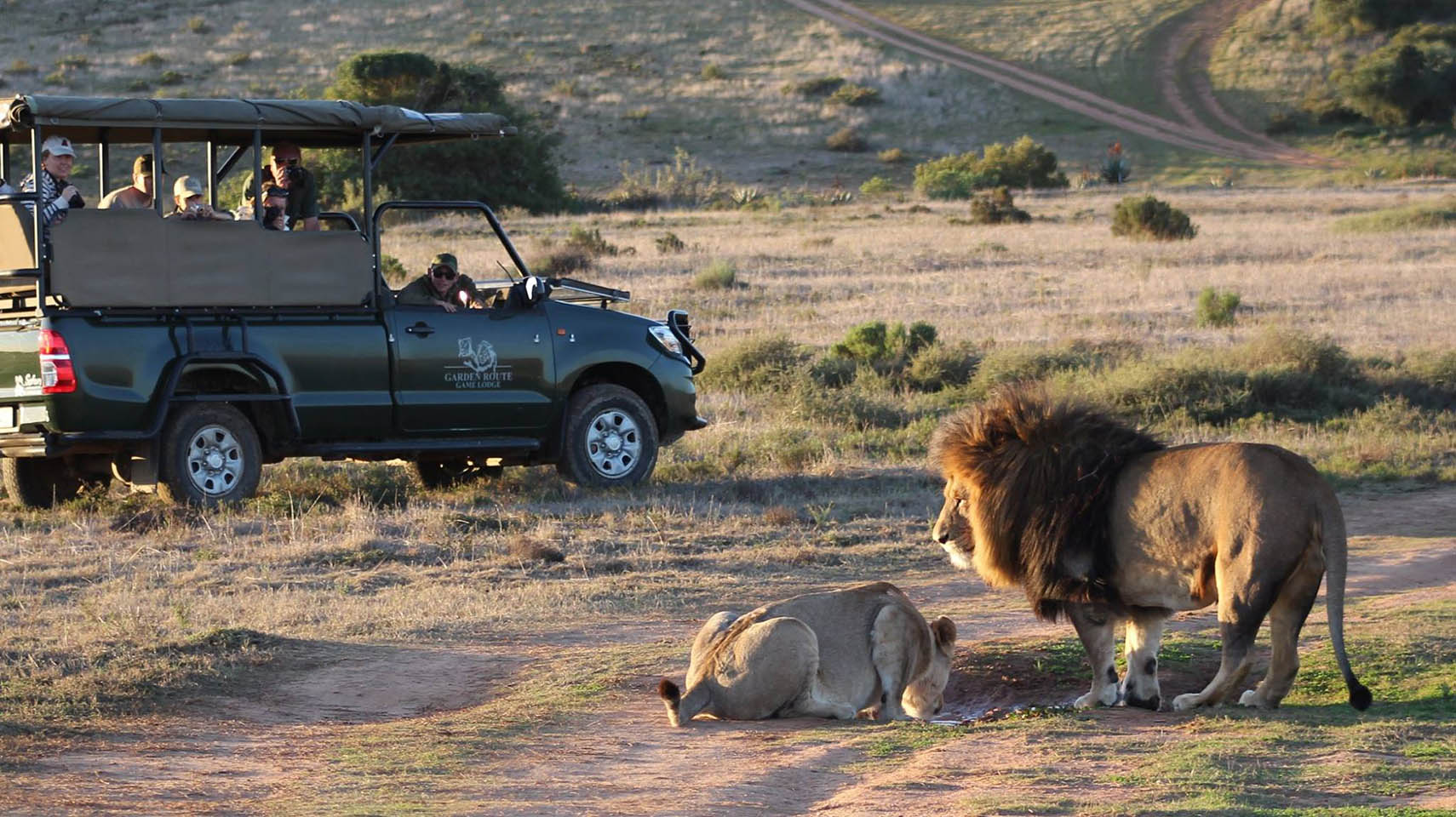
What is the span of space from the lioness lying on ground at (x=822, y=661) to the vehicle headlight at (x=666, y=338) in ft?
21.9

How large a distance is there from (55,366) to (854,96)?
60140 millimetres

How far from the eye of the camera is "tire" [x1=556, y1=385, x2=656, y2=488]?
1422cm

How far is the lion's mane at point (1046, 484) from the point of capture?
7656 millimetres

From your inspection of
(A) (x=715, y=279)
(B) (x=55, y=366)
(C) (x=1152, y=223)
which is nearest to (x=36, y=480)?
(B) (x=55, y=366)

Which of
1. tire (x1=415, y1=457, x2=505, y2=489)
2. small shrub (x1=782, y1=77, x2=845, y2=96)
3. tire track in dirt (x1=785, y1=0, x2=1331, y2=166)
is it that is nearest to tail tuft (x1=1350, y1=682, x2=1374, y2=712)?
tire (x1=415, y1=457, x2=505, y2=489)

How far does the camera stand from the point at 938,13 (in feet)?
285

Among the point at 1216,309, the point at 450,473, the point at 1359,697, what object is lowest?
the point at 1359,697

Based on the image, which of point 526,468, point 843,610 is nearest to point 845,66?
point 526,468

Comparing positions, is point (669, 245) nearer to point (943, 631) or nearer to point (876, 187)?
point (876, 187)

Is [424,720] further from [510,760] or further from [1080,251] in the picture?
[1080,251]

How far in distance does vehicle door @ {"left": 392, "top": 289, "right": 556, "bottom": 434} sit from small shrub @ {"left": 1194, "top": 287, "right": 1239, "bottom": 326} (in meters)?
11.1

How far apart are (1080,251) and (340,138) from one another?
1964cm

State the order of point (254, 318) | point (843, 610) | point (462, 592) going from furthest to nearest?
point (254, 318)
point (462, 592)
point (843, 610)

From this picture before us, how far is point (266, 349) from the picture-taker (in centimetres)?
1291
